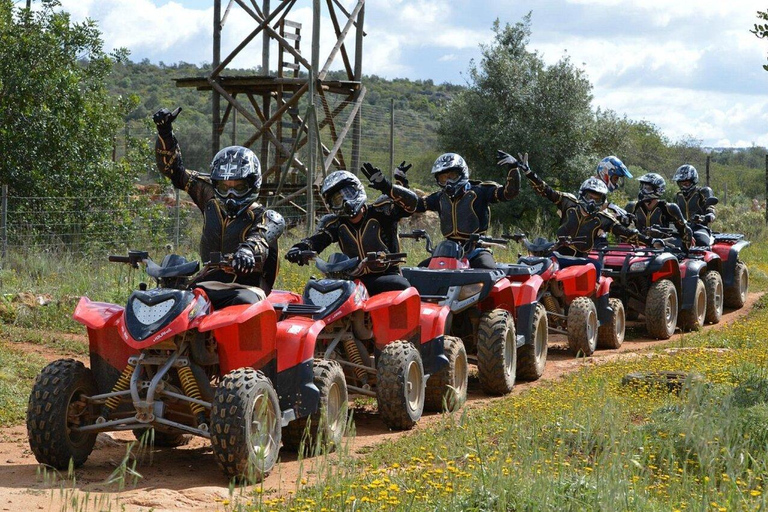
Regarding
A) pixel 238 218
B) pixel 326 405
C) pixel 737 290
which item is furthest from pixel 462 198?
pixel 737 290

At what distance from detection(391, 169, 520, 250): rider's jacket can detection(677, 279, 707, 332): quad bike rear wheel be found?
5492 millimetres

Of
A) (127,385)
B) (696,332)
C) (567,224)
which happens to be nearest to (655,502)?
(127,385)

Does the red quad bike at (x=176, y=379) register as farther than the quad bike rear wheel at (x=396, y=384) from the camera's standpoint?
No

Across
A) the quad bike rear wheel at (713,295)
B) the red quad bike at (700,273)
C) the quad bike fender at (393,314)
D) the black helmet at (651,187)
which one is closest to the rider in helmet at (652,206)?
the black helmet at (651,187)

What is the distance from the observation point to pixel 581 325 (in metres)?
12.7

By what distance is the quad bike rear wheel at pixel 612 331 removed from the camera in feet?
45.1

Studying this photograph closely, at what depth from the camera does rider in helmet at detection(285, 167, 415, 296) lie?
908cm

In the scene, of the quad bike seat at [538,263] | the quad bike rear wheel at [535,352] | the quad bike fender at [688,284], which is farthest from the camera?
the quad bike fender at [688,284]

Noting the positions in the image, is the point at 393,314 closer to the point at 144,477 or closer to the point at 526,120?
the point at 144,477

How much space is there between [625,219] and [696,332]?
2.08 meters

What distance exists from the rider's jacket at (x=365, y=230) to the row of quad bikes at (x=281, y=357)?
1.11ft

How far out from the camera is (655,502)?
211 inches

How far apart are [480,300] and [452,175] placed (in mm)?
1683

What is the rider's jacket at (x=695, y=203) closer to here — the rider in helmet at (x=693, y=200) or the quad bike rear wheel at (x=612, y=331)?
the rider in helmet at (x=693, y=200)
